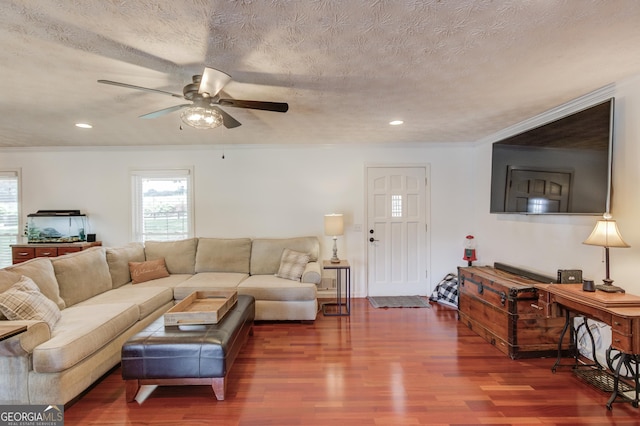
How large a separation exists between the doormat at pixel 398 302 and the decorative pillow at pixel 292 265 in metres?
1.19

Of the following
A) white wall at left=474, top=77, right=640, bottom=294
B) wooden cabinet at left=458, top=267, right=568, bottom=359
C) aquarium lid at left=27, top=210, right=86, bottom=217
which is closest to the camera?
white wall at left=474, top=77, right=640, bottom=294

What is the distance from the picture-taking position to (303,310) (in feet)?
11.3

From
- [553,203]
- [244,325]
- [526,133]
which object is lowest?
[244,325]

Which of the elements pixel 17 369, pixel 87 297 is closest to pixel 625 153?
pixel 17 369

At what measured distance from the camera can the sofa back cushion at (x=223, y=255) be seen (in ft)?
13.2

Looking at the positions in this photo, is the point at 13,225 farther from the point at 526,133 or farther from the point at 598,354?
the point at 598,354

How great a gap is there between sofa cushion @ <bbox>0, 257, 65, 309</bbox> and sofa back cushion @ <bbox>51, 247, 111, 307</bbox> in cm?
8

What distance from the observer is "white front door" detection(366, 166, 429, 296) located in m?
4.45

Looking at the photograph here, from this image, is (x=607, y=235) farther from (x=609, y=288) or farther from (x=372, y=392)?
(x=372, y=392)

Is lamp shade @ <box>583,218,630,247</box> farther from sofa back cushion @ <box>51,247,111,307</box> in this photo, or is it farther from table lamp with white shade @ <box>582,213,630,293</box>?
sofa back cushion @ <box>51,247,111,307</box>

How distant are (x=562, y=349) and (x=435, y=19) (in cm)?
303

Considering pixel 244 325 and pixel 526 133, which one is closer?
pixel 244 325

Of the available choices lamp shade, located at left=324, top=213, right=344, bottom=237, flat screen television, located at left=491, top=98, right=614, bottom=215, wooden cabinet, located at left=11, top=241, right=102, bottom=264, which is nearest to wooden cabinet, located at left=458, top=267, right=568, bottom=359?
flat screen television, located at left=491, top=98, right=614, bottom=215

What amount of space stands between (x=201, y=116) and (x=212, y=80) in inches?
12.1
